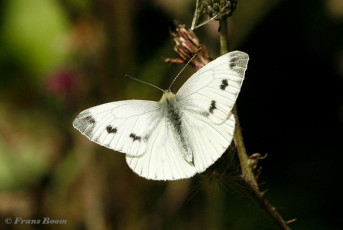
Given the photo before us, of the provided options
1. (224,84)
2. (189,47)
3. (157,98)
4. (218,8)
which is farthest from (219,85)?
(157,98)

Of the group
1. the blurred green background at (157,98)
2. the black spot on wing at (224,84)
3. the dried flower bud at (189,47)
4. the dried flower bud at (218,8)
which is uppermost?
the dried flower bud at (218,8)

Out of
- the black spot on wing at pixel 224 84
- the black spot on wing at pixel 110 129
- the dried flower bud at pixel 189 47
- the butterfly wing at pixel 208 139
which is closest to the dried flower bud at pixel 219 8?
the dried flower bud at pixel 189 47

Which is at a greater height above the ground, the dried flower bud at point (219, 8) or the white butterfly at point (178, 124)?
the dried flower bud at point (219, 8)

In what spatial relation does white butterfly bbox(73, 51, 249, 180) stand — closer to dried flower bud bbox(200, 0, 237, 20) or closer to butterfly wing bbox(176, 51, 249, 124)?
butterfly wing bbox(176, 51, 249, 124)

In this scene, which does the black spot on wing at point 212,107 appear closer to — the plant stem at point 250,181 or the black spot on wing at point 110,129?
the plant stem at point 250,181

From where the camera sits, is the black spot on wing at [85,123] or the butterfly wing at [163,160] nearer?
the butterfly wing at [163,160]

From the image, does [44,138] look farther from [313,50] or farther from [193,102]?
[313,50]

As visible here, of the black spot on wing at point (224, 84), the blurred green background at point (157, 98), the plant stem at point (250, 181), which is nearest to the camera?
the plant stem at point (250, 181)
